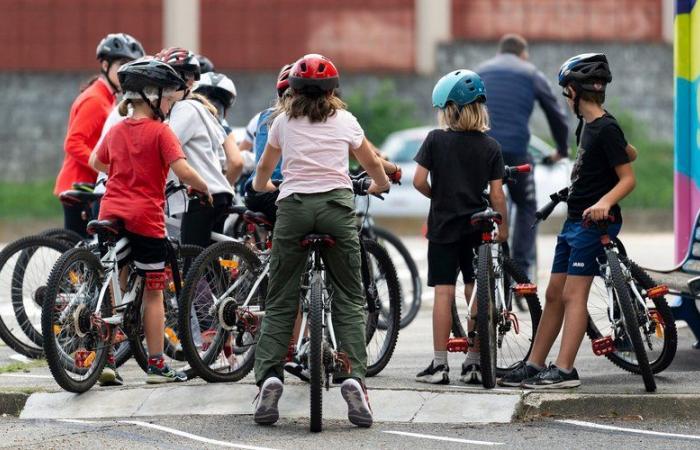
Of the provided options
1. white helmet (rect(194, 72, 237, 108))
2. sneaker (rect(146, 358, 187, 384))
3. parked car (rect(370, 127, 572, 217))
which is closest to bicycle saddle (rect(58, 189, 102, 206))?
white helmet (rect(194, 72, 237, 108))

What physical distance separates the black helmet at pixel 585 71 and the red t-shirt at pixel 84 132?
3527mm

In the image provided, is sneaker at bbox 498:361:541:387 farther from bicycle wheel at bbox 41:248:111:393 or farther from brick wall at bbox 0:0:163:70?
brick wall at bbox 0:0:163:70

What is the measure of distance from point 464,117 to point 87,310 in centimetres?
219

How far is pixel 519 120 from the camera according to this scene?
42.9ft

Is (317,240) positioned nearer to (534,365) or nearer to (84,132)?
(534,365)

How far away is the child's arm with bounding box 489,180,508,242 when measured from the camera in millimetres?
8828

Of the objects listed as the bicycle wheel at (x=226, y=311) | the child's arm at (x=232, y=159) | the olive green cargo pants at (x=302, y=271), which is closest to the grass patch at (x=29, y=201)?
the child's arm at (x=232, y=159)

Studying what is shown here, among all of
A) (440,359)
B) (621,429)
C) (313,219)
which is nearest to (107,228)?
(313,219)

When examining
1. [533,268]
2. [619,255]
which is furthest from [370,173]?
[533,268]

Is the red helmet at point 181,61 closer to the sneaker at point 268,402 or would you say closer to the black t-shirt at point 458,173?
the black t-shirt at point 458,173

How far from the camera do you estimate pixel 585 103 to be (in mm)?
8703

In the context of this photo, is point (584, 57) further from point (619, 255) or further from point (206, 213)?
point (206, 213)

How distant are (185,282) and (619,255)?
87.6 inches

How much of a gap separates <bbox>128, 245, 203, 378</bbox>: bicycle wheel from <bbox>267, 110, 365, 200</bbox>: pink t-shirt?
1.31 m
